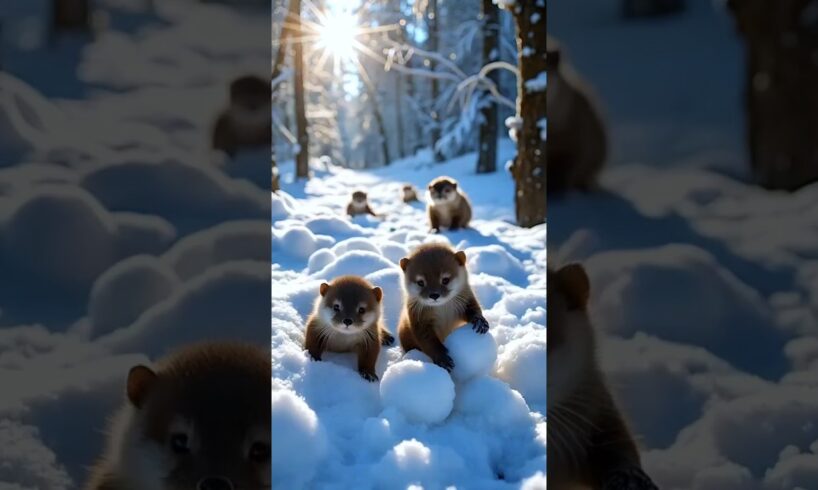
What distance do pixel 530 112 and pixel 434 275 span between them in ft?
14.1

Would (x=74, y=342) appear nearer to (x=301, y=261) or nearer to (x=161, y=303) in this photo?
(x=161, y=303)

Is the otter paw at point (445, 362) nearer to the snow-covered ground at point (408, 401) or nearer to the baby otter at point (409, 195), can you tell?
the snow-covered ground at point (408, 401)

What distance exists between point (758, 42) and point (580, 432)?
1437 mm

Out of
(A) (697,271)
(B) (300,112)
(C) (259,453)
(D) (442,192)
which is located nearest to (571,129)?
(A) (697,271)

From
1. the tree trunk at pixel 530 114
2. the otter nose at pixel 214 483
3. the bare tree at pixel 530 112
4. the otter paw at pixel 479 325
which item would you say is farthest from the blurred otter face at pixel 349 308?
the tree trunk at pixel 530 114

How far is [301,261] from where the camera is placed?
5.40 meters

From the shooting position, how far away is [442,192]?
7.71 meters

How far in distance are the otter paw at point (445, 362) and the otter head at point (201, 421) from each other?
1.47 m

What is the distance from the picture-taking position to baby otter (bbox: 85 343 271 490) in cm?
203

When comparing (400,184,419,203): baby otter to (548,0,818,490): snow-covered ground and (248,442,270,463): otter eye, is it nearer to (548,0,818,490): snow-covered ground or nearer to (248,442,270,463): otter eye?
(548,0,818,490): snow-covered ground

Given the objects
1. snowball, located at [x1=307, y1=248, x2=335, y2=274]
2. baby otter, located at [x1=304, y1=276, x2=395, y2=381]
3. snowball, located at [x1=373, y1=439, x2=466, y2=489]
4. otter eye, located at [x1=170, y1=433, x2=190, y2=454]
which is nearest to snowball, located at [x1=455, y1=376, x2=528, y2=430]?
snowball, located at [x1=373, y1=439, x2=466, y2=489]

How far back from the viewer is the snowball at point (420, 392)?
10.2 ft

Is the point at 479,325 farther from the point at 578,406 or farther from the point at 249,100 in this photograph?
the point at 249,100

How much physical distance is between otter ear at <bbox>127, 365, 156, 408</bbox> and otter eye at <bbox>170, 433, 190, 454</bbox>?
0.56 ft
